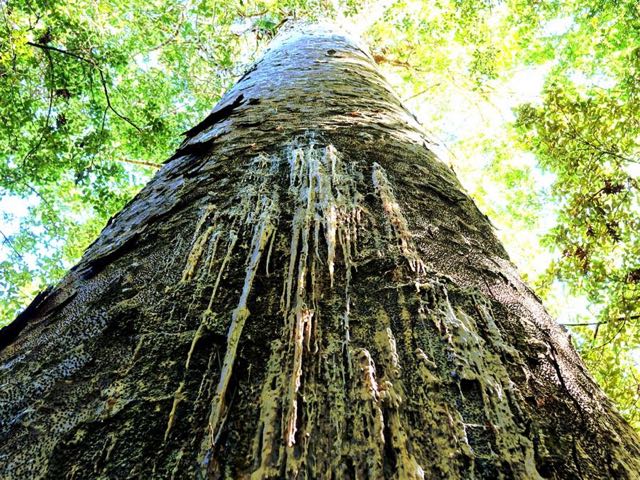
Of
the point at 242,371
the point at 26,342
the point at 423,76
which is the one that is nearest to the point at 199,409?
the point at 242,371

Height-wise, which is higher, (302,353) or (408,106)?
(408,106)

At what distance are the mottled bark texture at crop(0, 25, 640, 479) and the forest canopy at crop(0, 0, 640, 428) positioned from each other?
888 millimetres

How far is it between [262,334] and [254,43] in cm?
875

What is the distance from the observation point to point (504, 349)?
628mm

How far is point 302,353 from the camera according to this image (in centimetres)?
58

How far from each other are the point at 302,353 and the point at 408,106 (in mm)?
4443

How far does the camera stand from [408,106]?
461 centimetres

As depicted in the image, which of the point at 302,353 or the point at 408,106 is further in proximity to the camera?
the point at 408,106

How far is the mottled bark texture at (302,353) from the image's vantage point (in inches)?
18.8

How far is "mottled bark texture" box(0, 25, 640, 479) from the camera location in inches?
18.8

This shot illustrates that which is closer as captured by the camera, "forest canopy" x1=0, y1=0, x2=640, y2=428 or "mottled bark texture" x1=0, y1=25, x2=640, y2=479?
"mottled bark texture" x1=0, y1=25, x2=640, y2=479

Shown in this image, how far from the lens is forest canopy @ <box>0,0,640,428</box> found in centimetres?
319

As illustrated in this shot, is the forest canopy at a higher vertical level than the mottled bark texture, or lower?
higher

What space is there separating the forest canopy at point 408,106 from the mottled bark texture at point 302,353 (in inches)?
35.0
